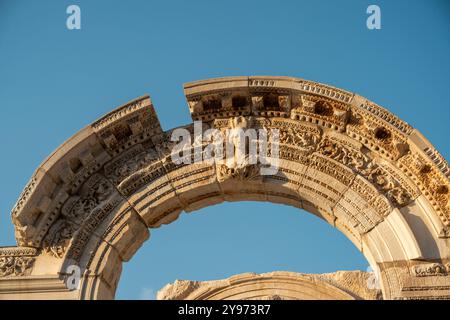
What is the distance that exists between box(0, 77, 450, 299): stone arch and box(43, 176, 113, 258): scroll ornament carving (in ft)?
0.05

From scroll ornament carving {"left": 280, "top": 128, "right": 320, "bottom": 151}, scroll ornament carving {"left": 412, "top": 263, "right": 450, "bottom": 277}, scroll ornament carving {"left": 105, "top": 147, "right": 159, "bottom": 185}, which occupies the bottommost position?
scroll ornament carving {"left": 412, "top": 263, "right": 450, "bottom": 277}

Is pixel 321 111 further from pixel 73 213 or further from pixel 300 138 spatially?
pixel 73 213

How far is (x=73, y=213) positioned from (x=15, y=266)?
1.04 meters

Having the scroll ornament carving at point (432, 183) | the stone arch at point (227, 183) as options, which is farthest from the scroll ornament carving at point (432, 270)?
the scroll ornament carving at point (432, 183)

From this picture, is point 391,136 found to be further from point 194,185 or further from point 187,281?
point 187,281

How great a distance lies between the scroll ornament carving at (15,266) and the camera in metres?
10.5

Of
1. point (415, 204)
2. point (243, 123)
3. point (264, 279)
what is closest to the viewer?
point (415, 204)

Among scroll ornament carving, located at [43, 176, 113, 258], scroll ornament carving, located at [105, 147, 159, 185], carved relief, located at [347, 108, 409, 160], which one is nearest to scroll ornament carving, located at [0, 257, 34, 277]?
scroll ornament carving, located at [43, 176, 113, 258]

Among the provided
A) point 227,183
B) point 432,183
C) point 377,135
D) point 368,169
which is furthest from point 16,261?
point 432,183

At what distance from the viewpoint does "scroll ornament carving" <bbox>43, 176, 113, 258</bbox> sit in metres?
10.7

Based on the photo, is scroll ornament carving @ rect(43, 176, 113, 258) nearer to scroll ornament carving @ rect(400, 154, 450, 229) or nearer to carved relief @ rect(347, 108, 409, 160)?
carved relief @ rect(347, 108, 409, 160)
